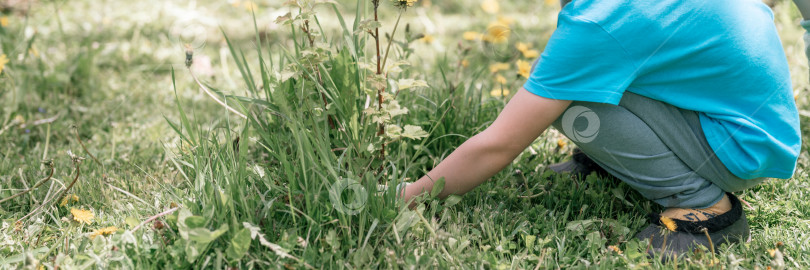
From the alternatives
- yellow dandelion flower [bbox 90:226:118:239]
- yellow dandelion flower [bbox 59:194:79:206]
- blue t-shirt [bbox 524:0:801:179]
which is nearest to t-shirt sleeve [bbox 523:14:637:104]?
blue t-shirt [bbox 524:0:801:179]

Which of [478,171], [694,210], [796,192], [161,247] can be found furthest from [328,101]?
[796,192]

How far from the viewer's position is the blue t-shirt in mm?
1266

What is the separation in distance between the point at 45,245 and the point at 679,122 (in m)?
1.38

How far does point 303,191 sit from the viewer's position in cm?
139

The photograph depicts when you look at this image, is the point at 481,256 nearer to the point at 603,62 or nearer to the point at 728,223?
the point at 603,62

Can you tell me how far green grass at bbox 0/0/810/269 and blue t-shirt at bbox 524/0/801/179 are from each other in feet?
0.39

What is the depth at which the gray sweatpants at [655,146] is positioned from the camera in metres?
1.40

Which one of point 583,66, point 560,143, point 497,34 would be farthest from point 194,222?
point 497,34

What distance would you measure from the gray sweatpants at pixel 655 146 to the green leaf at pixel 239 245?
697 millimetres

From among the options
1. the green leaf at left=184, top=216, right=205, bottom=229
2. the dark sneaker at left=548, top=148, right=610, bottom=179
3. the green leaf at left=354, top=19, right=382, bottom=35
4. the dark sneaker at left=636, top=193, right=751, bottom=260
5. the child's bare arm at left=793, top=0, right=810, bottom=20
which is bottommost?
the dark sneaker at left=548, top=148, right=610, bottom=179

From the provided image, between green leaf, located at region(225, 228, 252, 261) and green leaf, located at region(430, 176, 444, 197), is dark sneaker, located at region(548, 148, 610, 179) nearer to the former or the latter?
green leaf, located at region(430, 176, 444, 197)

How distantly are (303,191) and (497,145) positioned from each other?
1.38 feet

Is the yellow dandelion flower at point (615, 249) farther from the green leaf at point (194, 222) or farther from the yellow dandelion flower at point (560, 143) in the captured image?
the green leaf at point (194, 222)

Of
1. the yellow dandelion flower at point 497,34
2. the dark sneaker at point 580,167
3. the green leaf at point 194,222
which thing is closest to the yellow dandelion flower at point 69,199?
the green leaf at point 194,222
